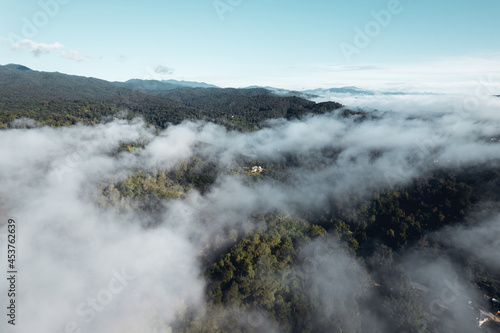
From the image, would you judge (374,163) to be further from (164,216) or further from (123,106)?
(123,106)

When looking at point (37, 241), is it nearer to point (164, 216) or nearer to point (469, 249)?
point (164, 216)

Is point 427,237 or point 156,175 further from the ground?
point 156,175

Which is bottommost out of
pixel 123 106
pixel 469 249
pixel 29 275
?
pixel 469 249

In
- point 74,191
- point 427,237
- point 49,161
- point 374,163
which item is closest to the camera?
point 427,237

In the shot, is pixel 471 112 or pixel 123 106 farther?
pixel 123 106

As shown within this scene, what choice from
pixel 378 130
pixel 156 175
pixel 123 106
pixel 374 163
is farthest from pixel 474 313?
pixel 123 106

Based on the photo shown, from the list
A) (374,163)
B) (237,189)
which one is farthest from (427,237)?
(237,189)

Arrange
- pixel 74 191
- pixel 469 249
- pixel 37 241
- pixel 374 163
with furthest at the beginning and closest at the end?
pixel 374 163, pixel 74 191, pixel 469 249, pixel 37 241

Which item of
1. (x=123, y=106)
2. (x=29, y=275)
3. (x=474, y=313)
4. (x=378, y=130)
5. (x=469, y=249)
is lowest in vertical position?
(x=474, y=313)

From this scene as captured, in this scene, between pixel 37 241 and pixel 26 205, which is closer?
pixel 37 241
